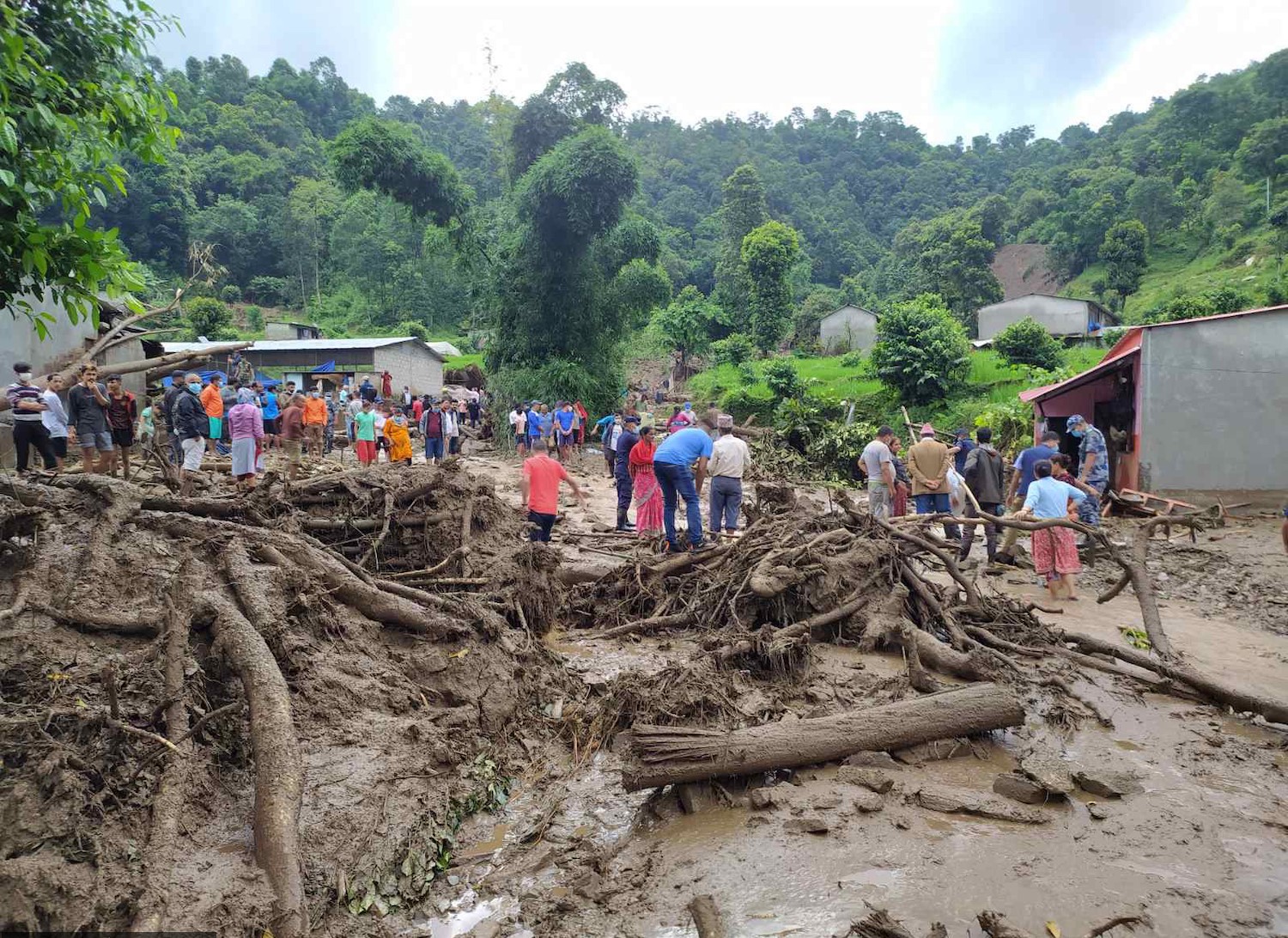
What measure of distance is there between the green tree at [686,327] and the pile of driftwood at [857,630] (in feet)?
102

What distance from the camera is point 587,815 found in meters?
4.30

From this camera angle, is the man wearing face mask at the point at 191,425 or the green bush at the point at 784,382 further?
the green bush at the point at 784,382

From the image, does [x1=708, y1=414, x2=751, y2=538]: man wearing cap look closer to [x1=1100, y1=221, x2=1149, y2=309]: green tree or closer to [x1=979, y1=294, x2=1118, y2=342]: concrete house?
[x1=979, y1=294, x2=1118, y2=342]: concrete house

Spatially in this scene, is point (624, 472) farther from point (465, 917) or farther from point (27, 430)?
point (465, 917)

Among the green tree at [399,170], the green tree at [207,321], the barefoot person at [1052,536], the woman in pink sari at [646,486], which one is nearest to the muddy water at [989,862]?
the barefoot person at [1052,536]

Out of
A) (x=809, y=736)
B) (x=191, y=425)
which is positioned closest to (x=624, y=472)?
(x=191, y=425)

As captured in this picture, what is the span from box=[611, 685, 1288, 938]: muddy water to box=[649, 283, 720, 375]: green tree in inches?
1390

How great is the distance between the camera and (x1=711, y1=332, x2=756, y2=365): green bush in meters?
35.4

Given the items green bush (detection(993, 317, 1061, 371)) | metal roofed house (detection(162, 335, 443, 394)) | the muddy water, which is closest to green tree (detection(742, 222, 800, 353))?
green bush (detection(993, 317, 1061, 371))

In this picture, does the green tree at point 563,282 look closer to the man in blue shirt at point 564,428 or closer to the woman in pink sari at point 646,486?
the man in blue shirt at point 564,428

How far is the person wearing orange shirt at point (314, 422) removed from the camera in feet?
55.6

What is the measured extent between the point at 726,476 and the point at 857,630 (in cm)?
294

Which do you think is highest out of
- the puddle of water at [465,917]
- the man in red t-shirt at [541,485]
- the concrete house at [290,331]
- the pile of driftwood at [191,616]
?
the concrete house at [290,331]

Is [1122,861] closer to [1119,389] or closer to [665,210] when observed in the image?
[1119,389]
